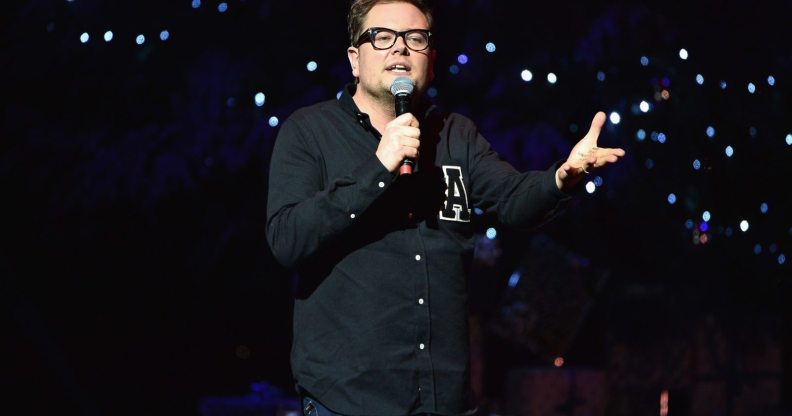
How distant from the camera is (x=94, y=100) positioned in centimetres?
366

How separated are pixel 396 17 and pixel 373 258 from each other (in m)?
0.63

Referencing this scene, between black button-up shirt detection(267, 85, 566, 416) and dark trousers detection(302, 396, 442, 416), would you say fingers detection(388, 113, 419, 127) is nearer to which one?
black button-up shirt detection(267, 85, 566, 416)

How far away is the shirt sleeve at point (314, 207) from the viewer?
2.12 m

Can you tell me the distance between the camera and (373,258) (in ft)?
7.47

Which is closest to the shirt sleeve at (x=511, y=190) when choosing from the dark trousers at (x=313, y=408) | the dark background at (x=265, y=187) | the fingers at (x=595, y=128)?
the fingers at (x=595, y=128)

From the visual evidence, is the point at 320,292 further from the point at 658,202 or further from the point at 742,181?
the point at 742,181

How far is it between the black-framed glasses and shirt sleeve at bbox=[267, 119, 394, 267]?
366 mm

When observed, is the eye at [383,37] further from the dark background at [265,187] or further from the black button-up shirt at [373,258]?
the dark background at [265,187]

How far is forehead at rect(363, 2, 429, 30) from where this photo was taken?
2.42 metres

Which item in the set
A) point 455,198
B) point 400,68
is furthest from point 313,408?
point 400,68

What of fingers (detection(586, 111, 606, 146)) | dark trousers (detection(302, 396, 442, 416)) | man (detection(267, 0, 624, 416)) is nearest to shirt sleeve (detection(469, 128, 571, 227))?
man (detection(267, 0, 624, 416))

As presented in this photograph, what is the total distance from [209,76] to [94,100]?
459mm

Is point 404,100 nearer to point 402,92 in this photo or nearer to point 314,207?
point 402,92

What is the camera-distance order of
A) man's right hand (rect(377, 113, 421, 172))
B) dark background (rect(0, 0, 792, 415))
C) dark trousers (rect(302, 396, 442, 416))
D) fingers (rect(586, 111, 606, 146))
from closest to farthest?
1. man's right hand (rect(377, 113, 421, 172))
2. dark trousers (rect(302, 396, 442, 416))
3. fingers (rect(586, 111, 606, 146))
4. dark background (rect(0, 0, 792, 415))
